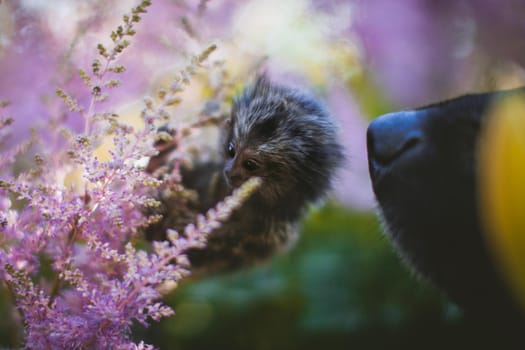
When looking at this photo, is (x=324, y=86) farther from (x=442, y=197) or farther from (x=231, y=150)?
(x=442, y=197)

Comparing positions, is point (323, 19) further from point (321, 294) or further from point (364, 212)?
point (321, 294)

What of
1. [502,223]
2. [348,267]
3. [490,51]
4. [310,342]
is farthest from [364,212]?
[502,223]

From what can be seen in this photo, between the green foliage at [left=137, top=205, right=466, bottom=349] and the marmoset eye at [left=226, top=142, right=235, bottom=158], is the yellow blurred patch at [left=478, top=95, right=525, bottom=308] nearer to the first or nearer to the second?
the marmoset eye at [left=226, top=142, right=235, bottom=158]

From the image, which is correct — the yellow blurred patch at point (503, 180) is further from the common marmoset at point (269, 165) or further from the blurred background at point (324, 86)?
the blurred background at point (324, 86)

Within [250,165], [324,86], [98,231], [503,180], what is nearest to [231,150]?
[250,165]

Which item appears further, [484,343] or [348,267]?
[348,267]

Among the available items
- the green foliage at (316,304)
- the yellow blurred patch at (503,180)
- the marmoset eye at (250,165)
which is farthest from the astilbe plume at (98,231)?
the green foliage at (316,304)
